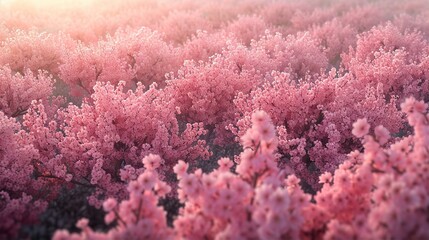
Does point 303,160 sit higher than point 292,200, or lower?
higher

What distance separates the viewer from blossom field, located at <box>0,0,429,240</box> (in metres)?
3.37

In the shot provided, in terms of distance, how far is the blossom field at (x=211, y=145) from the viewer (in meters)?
3.37

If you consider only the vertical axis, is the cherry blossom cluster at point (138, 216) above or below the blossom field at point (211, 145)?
below

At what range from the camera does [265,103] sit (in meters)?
7.20

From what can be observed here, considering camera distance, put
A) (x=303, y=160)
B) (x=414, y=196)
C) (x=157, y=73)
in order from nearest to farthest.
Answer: (x=414, y=196) → (x=303, y=160) → (x=157, y=73)

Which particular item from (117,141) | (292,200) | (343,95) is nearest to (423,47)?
(343,95)

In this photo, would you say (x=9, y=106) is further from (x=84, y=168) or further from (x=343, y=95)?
(x=343, y=95)

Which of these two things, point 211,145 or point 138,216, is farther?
point 211,145

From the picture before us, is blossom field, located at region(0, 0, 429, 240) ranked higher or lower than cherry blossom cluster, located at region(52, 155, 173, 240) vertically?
higher

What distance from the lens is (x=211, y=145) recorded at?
28.0ft

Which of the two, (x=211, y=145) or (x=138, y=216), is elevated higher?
(x=211, y=145)

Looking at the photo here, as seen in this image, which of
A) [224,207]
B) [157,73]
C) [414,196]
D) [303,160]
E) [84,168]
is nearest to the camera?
[414,196]

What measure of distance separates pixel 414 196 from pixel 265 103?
4461mm

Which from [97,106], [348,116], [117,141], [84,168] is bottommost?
[84,168]
